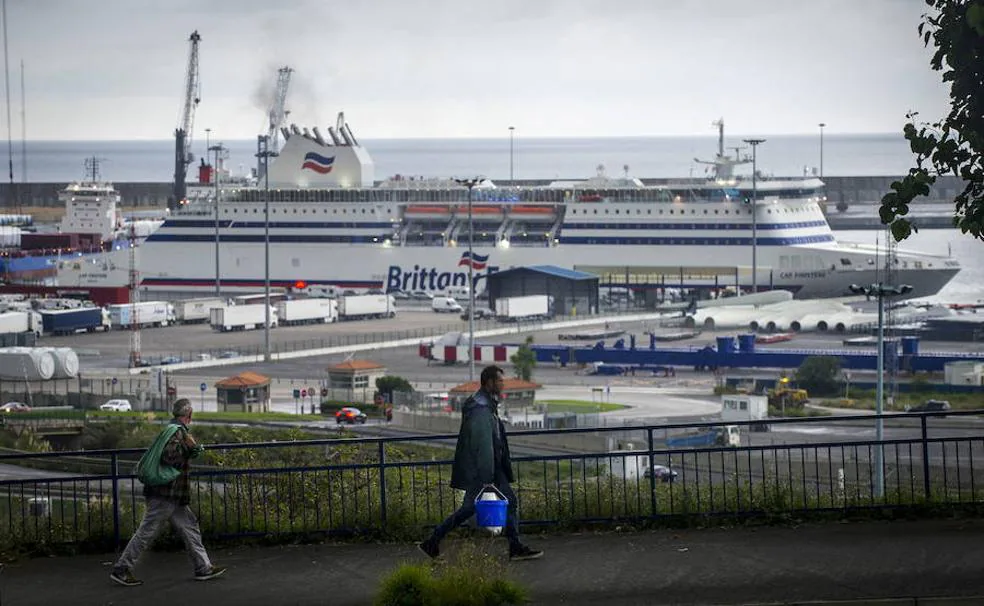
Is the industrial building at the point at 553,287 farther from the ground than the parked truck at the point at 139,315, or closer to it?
farther from the ground

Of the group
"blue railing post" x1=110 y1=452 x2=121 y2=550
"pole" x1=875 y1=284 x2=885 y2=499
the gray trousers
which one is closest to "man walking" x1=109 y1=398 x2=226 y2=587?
the gray trousers

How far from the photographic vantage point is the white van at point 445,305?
199 ft

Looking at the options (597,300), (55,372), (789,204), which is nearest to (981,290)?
(789,204)

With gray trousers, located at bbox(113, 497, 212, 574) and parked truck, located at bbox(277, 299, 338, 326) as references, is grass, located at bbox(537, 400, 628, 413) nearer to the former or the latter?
gray trousers, located at bbox(113, 497, 212, 574)

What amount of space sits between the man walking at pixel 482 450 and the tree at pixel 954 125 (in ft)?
7.86

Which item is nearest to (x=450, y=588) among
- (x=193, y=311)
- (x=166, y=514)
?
(x=166, y=514)

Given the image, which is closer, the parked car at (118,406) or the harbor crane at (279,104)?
the parked car at (118,406)

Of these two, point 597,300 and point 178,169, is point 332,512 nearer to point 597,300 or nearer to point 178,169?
point 597,300

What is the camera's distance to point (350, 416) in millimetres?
31750

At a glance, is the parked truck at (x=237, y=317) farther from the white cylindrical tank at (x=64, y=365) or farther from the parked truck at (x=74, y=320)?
the white cylindrical tank at (x=64, y=365)

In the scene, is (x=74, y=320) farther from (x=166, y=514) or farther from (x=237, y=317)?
(x=166, y=514)

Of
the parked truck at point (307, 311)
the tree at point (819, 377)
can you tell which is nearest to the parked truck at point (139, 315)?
the parked truck at point (307, 311)

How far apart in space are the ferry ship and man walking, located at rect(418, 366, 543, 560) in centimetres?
5447

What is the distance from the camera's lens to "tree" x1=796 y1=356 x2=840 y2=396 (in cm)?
3547
